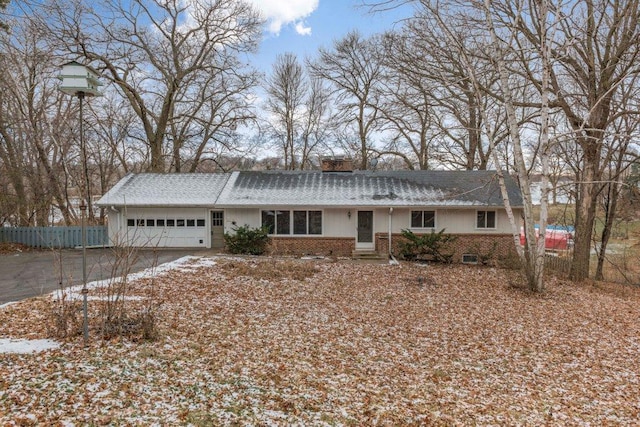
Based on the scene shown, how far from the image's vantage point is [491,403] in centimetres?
446

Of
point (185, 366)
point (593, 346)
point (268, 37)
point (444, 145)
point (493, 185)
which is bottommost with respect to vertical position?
point (593, 346)

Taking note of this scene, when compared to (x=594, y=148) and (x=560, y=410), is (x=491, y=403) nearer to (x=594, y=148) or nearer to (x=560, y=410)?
(x=560, y=410)

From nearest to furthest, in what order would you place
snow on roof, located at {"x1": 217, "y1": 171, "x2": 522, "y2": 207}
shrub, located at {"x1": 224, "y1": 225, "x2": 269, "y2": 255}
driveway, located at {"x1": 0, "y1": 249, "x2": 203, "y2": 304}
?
driveway, located at {"x1": 0, "y1": 249, "x2": 203, "y2": 304} < shrub, located at {"x1": 224, "y1": 225, "x2": 269, "y2": 255} < snow on roof, located at {"x1": 217, "y1": 171, "x2": 522, "y2": 207}

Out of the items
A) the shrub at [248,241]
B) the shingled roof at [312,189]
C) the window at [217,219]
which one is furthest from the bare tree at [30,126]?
the shrub at [248,241]

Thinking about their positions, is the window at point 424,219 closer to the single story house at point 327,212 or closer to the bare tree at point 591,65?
the single story house at point 327,212

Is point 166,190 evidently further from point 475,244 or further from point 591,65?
point 591,65

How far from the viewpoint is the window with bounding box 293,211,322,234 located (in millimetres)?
16328

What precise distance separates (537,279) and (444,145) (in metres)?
15.4

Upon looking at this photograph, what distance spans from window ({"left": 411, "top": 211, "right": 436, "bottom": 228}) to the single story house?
0.14 ft

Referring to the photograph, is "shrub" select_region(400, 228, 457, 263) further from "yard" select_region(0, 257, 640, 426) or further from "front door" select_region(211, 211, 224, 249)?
"front door" select_region(211, 211, 224, 249)

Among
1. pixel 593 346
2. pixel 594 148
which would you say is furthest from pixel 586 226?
pixel 593 346

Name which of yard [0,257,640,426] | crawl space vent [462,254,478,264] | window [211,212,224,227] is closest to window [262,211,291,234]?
window [211,212,224,227]

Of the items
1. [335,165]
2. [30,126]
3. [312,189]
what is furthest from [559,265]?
[30,126]

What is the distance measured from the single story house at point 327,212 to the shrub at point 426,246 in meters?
0.67
